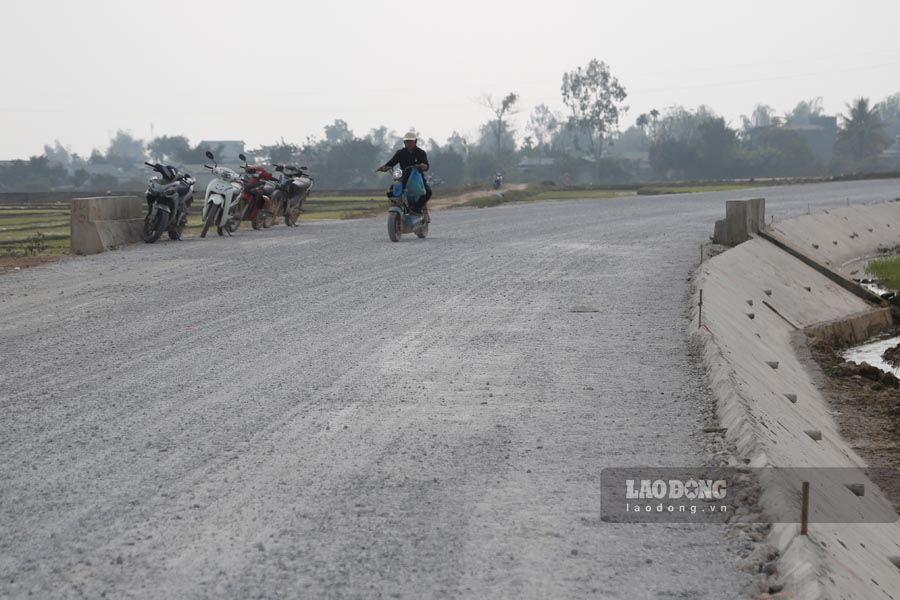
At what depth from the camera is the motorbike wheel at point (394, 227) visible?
20.0m

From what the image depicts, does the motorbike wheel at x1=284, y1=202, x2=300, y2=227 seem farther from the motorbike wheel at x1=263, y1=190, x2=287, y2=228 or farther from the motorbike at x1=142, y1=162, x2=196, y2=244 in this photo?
the motorbike at x1=142, y1=162, x2=196, y2=244

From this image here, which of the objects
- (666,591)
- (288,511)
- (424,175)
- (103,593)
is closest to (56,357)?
(288,511)

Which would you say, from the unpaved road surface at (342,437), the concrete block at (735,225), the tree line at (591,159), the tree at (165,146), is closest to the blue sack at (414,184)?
the concrete block at (735,225)

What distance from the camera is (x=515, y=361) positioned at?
8922 mm

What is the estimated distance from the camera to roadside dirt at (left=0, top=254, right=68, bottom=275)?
16.5 m

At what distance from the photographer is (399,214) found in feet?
66.2

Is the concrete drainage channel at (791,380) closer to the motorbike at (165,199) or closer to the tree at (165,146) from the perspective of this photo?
the motorbike at (165,199)

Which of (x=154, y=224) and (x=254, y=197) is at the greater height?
(x=254, y=197)

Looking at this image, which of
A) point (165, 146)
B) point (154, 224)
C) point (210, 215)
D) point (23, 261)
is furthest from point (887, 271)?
point (165, 146)

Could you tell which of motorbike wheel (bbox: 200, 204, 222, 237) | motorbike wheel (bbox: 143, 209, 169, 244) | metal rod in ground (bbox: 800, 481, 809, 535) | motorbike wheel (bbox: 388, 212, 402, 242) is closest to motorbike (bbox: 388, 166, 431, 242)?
motorbike wheel (bbox: 388, 212, 402, 242)

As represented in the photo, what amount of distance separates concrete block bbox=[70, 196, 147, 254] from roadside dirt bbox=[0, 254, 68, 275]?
0.42 metres

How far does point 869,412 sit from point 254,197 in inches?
624

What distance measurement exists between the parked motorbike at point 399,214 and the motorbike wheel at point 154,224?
13.3ft

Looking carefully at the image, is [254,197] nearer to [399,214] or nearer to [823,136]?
[399,214]
